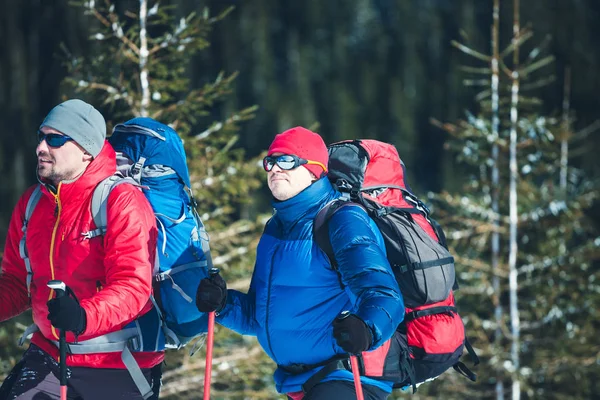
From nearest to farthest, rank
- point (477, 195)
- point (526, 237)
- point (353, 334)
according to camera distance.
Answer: point (353, 334)
point (526, 237)
point (477, 195)

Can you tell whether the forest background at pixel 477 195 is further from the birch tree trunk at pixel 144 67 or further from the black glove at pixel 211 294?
the black glove at pixel 211 294

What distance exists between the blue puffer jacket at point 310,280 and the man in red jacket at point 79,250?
499 mm

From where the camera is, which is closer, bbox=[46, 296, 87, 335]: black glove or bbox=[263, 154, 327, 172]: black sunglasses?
bbox=[46, 296, 87, 335]: black glove

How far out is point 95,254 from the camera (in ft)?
13.0

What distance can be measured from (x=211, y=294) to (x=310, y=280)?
42 centimetres

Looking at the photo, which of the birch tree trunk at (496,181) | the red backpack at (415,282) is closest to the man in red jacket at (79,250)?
the red backpack at (415,282)

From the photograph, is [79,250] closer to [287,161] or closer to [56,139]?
[56,139]

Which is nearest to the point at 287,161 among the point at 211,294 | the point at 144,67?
the point at 211,294

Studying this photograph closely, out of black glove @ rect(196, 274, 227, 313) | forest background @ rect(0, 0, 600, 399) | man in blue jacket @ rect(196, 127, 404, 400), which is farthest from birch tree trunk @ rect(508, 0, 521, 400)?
black glove @ rect(196, 274, 227, 313)

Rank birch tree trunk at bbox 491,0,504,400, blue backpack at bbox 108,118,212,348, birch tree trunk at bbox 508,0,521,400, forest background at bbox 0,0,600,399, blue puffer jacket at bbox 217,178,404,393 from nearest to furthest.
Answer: blue puffer jacket at bbox 217,178,404,393, blue backpack at bbox 108,118,212,348, forest background at bbox 0,0,600,399, birch tree trunk at bbox 491,0,504,400, birch tree trunk at bbox 508,0,521,400

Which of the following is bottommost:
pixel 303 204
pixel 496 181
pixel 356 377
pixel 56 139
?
pixel 496 181

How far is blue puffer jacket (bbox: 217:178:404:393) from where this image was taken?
3.77 m

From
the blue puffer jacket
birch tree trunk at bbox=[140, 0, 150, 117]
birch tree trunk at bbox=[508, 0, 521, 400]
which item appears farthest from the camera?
birch tree trunk at bbox=[508, 0, 521, 400]

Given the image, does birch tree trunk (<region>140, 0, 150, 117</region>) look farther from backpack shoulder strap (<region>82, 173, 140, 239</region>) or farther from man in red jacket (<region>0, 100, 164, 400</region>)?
backpack shoulder strap (<region>82, 173, 140, 239</region>)
